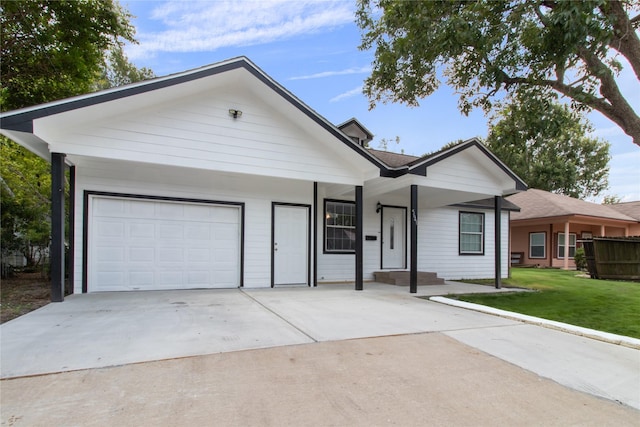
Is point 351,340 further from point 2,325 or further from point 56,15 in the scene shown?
point 56,15

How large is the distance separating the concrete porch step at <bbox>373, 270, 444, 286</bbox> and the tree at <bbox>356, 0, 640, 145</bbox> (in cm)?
530

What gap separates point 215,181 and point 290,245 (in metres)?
→ 2.55

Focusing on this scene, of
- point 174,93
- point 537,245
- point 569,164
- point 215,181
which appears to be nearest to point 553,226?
point 537,245

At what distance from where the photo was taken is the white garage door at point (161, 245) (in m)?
7.39

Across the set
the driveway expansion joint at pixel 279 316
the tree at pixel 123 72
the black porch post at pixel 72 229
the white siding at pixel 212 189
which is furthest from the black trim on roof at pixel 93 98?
the tree at pixel 123 72

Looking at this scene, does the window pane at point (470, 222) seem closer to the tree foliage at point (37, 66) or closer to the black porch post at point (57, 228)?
the black porch post at point (57, 228)

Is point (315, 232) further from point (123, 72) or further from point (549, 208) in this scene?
point (123, 72)

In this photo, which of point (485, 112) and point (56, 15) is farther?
point (485, 112)

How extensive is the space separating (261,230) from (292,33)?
630 cm

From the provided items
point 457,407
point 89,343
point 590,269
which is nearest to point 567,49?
point 457,407

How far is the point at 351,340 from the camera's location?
4.13 meters

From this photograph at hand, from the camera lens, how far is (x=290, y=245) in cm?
916

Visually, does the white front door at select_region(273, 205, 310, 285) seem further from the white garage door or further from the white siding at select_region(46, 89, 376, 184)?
the white siding at select_region(46, 89, 376, 184)

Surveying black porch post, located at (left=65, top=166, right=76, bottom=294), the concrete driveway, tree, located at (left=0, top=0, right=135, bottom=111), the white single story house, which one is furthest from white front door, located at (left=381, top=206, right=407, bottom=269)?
tree, located at (left=0, top=0, right=135, bottom=111)
